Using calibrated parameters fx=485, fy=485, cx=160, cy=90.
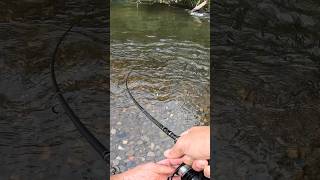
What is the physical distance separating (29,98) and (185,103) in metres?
1.72

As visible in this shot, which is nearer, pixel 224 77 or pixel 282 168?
pixel 282 168

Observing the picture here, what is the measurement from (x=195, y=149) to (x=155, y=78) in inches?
141

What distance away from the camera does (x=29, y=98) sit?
5238 mm

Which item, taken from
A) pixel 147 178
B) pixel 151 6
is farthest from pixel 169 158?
pixel 151 6

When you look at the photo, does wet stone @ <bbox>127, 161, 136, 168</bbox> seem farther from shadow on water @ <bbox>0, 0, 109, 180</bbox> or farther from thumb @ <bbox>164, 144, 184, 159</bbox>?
thumb @ <bbox>164, 144, 184, 159</bbox>

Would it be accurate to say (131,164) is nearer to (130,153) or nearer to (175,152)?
(130,153)

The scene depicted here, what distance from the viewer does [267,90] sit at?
540cm

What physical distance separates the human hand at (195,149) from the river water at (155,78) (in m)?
1.44

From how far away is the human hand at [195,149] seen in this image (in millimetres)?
2688

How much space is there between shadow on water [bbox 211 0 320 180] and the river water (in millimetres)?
304

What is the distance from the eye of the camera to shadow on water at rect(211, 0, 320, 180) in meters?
4.06

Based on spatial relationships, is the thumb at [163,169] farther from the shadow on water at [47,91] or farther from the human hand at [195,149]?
the shadow on water at [47,91]

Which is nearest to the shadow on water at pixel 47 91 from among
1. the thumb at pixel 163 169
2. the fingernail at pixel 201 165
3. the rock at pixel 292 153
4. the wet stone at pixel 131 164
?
the wet stone at pixel 131 164

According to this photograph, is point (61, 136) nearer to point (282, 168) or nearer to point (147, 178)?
point (147, 178)
